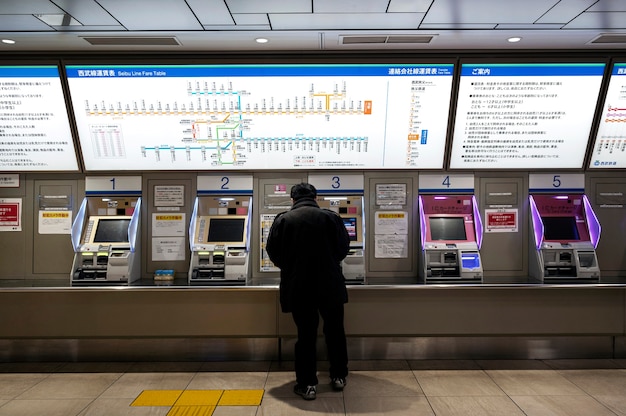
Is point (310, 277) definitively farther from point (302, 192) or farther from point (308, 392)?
point (308, 392)

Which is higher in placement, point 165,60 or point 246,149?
point 165,60

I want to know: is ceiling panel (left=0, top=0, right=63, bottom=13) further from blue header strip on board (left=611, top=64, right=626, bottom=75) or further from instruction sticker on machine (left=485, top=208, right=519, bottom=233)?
blue header strip on board (left=611, top=64, right=626, bottom=75)

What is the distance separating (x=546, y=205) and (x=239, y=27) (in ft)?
10.5

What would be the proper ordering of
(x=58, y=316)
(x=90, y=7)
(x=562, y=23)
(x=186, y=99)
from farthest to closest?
(x=186, y=99), (x=58, y=316), (x=562, y=23), (x=90, y=7)

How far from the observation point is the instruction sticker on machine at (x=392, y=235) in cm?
487

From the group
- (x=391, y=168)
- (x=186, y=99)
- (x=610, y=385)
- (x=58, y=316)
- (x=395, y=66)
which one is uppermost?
(x=395, y=66)

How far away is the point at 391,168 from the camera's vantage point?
481cm

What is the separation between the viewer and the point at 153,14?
3.69m

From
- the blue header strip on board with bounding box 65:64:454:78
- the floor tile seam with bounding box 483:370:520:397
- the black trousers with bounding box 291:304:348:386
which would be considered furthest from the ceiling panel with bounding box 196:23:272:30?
the floor tile seam with bounding box 483:370:520:397

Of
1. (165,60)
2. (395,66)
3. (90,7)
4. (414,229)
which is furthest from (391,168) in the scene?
(90,7)

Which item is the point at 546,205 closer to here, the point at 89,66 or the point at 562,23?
the point at 562,23

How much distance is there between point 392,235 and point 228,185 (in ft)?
5.32

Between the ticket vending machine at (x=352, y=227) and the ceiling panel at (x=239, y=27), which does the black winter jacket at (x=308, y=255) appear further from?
the ceiling panel at (x=239, y=27)

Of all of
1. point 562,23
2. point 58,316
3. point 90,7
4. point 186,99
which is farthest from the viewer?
Answer: point 186,99
